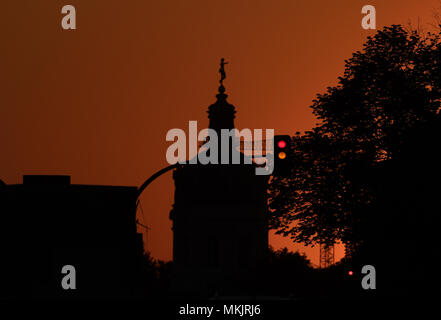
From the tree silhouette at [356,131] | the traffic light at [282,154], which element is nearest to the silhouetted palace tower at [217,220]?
the tree silhouette at [356,131]

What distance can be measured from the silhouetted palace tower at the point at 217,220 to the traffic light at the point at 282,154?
9045 centimetres

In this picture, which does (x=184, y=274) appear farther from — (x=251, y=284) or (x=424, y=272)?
(x=424, y=272)

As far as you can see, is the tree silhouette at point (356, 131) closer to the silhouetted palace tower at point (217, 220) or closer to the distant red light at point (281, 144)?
the distant red light at point (281, 144)

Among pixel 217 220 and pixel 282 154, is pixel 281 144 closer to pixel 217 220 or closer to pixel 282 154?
pixel 282 154

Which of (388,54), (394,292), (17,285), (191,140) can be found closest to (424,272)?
(394,292)

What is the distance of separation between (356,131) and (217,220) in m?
71.9

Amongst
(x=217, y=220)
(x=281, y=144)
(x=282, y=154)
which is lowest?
(x=282, y=154)

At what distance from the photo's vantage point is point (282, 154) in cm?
2936

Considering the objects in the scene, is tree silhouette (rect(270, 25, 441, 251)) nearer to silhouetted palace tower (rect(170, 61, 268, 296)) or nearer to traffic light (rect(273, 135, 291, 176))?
traffic light (rect(273, 135, 291, 176))

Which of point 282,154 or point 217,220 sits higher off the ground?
point 217,220

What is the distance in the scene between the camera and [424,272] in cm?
4616

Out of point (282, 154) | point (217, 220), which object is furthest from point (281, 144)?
point (217, 220)
